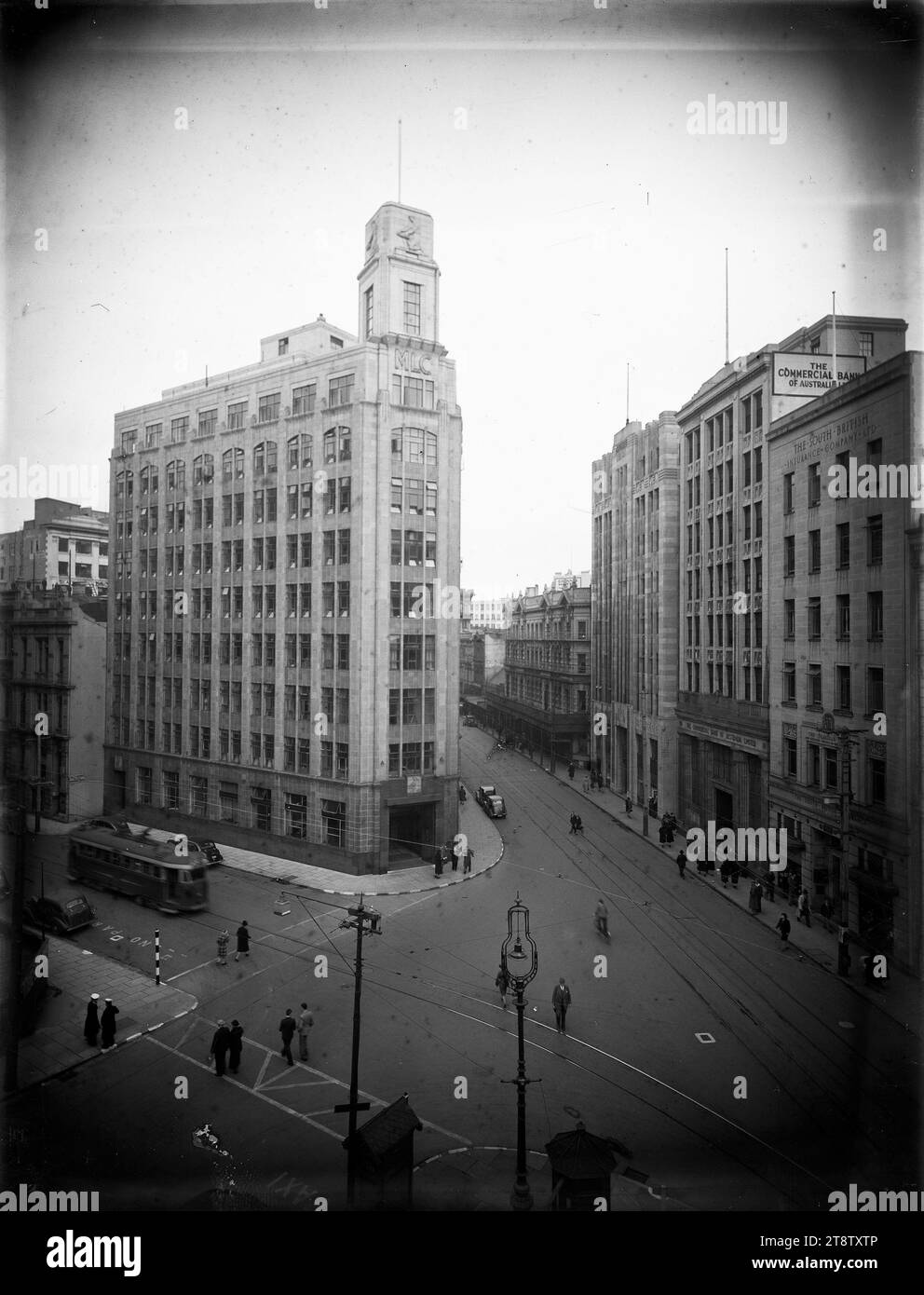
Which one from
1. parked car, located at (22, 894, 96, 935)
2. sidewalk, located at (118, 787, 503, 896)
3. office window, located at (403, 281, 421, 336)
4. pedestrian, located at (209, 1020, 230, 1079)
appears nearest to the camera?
pedestrian, located at (209, 1020, 230, 1079)

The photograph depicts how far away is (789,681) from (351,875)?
561 inches

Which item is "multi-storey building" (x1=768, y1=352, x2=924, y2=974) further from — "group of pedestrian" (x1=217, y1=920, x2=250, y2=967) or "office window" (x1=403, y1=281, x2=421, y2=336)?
"group of pedestrian" (x1=217, y1=920, x2=250, y2=967)

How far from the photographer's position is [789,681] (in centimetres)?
1812

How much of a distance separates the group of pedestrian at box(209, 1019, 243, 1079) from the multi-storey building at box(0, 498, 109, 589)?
→ 18349mm

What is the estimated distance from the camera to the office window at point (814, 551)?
54.1 feet

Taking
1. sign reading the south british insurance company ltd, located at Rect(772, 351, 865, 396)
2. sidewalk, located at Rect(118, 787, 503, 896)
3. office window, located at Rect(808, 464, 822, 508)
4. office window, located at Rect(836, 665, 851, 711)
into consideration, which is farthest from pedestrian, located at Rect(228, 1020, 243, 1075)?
sign reading the south british insurance company ltd, located at Rect(772, 351, 865, 396)

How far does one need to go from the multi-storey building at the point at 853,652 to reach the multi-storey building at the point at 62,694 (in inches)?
878

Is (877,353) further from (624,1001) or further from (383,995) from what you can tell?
(383,995)

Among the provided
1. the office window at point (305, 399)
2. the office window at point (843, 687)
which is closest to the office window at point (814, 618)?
the office window at point (843, 687)

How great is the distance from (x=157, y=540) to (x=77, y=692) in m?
6.08

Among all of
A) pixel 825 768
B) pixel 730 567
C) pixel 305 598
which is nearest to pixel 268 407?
pixel 305 598

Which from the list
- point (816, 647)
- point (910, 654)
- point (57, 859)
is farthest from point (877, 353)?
point (57, 859)

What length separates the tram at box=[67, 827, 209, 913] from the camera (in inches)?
671

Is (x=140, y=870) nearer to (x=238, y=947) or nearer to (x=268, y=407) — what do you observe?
(x=238, y=947)
